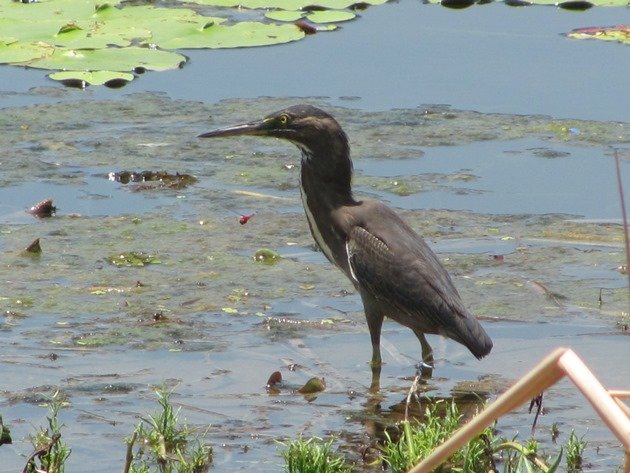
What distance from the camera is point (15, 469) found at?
4.36 meters

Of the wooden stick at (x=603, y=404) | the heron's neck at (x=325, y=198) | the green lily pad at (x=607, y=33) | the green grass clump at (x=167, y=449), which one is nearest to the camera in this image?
the wooden stick at (x=603, y=404)

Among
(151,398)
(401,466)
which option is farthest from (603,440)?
(151,398)

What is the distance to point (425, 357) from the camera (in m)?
5.96

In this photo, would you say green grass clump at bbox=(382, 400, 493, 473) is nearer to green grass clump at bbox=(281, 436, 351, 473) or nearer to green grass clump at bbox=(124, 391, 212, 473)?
green grass clump at bbox=(281, 436, 351, 473)

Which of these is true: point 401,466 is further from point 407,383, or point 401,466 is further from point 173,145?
point 173,145

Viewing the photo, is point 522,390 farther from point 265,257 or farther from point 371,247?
point 265,257

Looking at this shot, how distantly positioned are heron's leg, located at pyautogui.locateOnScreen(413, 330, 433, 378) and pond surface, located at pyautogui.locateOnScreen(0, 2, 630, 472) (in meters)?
0.07

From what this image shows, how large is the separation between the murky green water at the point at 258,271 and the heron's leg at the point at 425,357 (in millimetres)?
53

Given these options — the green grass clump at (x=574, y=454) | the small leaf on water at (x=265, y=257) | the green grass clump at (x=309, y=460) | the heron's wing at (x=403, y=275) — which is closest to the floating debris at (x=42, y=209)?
the small leaf on water at (x=265, y=257)

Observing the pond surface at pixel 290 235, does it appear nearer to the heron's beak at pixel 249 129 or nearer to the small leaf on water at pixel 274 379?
the small leaf on water at pixel 274 379

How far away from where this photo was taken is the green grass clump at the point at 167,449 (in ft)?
13.6

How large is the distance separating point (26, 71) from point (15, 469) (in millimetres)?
6588

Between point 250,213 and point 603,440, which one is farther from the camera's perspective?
point 250,213

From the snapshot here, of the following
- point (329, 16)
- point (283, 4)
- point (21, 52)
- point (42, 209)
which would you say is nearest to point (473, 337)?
point (42, 209)
